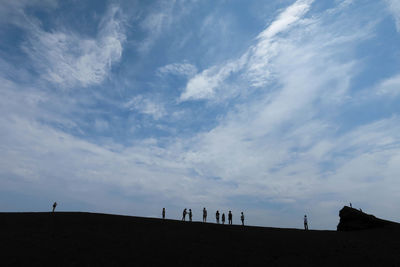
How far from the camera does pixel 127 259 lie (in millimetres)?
14992

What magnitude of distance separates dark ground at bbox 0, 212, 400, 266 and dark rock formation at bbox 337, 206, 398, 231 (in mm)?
3327

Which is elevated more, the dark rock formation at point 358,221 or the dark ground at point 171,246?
the dark rock formation at point 358,221

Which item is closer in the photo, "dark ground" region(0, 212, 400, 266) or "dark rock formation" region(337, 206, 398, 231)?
"dark ground" region(0, 212, 400, 266)

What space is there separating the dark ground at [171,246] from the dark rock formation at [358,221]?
3.33 metres

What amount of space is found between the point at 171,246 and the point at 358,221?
74.8 ft

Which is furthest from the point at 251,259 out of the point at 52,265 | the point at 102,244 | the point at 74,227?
the point at 74,227

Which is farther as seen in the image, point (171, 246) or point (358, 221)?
point (358, 221)

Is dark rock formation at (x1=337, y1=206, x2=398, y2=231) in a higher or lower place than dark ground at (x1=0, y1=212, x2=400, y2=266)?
higher

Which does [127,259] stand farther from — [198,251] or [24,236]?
[24,236]

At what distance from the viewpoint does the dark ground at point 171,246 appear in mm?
15031

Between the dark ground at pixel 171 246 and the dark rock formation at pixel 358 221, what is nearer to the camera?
the dark ground at pixel 171 246

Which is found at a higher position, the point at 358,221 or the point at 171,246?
the point at 358,221

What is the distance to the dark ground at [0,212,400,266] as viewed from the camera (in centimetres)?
1503

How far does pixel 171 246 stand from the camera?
58.2ft
